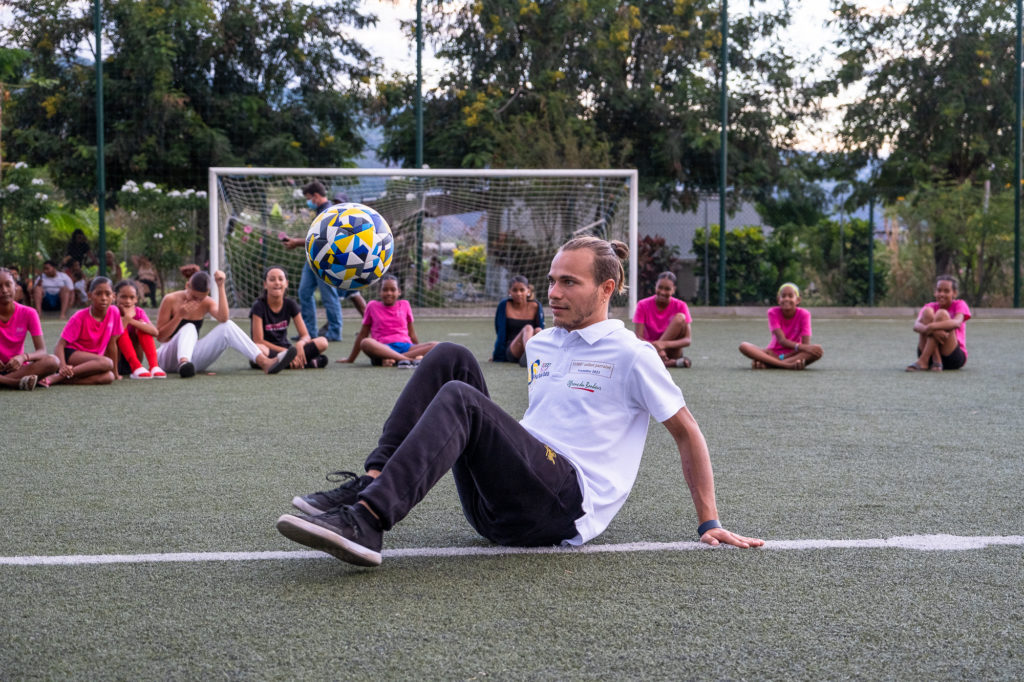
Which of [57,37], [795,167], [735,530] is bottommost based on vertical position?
[735,530]

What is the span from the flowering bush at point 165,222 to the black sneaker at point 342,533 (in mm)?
17382

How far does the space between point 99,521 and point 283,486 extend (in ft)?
2.67

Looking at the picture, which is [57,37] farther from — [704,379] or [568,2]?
[704,379]

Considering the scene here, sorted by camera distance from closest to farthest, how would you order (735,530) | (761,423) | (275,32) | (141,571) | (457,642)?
(457,642), (141,571), (735,530), (761,423), (275,32)

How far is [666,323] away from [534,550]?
7306 millimetres

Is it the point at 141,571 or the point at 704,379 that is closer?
the point at 141,571

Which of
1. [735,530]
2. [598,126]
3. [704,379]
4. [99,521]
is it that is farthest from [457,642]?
[598,126]

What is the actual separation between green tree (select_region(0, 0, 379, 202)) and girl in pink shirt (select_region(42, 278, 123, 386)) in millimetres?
11453

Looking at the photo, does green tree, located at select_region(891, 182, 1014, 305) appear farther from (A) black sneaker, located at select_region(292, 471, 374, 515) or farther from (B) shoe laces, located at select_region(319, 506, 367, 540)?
(B) shoe laces, located at select_region(319, 506, 367, 540)

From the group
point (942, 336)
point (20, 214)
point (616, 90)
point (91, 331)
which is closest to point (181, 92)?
point (20, 214)

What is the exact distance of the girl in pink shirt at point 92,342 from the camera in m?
8.59

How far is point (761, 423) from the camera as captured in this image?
21.5 feet

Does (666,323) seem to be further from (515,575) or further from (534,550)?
(515,575)

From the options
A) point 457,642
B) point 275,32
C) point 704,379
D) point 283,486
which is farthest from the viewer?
point 275,32
